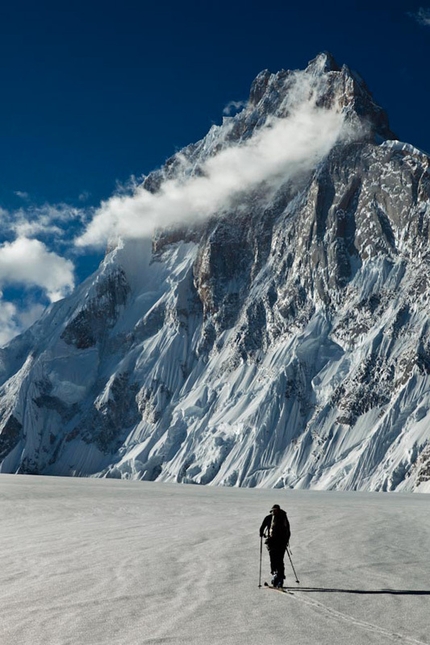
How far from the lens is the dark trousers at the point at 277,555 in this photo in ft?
60.2

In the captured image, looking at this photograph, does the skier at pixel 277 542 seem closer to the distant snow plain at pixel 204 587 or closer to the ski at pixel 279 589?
the ski at pixel 279 589

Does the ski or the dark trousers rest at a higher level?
the dark trousers

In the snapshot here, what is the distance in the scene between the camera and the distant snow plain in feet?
43.9

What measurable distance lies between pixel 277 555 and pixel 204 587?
2229 mm

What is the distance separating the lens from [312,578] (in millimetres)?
19734

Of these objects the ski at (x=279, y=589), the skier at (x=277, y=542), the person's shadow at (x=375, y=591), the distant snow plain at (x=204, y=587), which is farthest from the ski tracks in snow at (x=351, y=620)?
the skier at (x=277, y=542)

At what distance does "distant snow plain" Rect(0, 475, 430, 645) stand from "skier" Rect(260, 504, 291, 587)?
22.6 inches

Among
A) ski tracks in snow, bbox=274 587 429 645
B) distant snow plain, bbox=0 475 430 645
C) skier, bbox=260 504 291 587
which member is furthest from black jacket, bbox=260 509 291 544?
ski tracks in snow, bbox=274 587 429 645

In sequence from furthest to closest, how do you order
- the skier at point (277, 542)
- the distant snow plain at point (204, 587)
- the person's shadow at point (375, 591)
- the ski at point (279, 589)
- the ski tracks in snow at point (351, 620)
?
the skier at point (277, 542) → the ski at point (279, 589) → the person's shadow at point (375, 591) → the distant snow plain at point (204, 587) → the ski tracks in snow at point (351, 620)

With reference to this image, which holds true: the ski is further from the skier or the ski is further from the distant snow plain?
the distant snow plain

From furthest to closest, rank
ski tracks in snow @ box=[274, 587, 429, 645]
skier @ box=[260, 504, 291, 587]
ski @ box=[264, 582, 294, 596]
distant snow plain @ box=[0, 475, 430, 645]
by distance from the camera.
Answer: skier @ box=[260, 504, 291, 587]
ski @ box=[264, 582, 294, 596]
distant snow plain @ box=[0, 475, 430, 645]
ski tracks in snow @ box=[274, 587, 429, 645]

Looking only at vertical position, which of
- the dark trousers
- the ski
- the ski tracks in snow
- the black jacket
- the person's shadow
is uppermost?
the black jacket

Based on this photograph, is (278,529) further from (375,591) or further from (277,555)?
(375,591)

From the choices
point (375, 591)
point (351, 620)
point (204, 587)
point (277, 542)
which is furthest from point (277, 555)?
point (351, 620)
